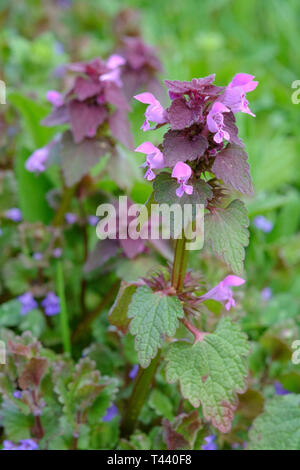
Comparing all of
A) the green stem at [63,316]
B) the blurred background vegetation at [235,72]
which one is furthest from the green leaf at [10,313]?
the blurred background vegetation at [235,72]

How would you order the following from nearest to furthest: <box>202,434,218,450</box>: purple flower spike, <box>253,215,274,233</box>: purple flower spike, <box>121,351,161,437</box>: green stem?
<box>121,351,161,437</box>: green stem < <box>202,434,218,450</box>: purple flower spike < <box>253,215,274,233</box>: purple flower spike

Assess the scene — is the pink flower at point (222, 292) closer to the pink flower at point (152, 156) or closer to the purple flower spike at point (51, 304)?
the pink flower at point (152, 156)

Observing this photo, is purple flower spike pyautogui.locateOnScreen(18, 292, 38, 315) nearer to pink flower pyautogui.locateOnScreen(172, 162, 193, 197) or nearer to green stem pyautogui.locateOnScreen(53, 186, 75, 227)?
green stem pyautogui.locateOnScreen(53, 186, 75, 227)

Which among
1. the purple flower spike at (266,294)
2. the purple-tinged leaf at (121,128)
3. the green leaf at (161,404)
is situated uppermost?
the purple-tinged leaf at (121,128)

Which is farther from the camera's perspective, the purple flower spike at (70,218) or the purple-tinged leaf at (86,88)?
the purple flower spike at (70,218)

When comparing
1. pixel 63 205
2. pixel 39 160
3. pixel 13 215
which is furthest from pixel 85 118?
pixel 13 215

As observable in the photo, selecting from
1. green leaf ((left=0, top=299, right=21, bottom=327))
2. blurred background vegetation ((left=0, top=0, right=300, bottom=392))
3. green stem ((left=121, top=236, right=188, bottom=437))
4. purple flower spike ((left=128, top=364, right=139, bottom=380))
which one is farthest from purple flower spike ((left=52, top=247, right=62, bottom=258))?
green stem ((left=121, top=236, right=188, bottom=437))
